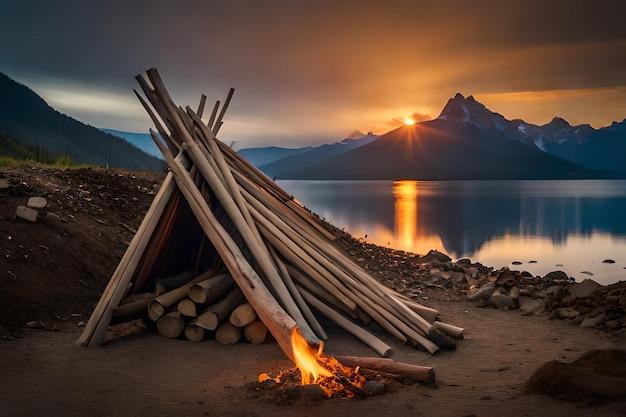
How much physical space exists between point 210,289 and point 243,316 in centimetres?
55

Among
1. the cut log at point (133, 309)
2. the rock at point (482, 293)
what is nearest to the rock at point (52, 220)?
the cut log at point (133, 309)

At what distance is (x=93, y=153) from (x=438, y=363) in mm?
64053

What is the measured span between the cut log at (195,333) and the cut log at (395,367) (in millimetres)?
2184

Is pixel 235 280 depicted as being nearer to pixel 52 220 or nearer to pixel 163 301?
pixel 163 301

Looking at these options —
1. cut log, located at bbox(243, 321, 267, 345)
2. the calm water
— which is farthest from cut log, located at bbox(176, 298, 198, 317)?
the calm water

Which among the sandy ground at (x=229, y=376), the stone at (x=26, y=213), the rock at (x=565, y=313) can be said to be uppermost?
the stone at (x=26, y=213)

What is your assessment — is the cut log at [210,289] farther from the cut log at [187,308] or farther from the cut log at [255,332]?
the cut log at [255,332]

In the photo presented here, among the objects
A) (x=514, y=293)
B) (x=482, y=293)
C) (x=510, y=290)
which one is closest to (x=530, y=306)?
(x=514, y=293)

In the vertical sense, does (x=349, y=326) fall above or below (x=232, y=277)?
below

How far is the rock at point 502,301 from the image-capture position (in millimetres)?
9797

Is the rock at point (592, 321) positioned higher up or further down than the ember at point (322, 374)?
further down

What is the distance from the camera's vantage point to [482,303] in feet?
32.9

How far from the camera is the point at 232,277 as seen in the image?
299 inches

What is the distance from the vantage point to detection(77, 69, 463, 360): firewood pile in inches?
272
